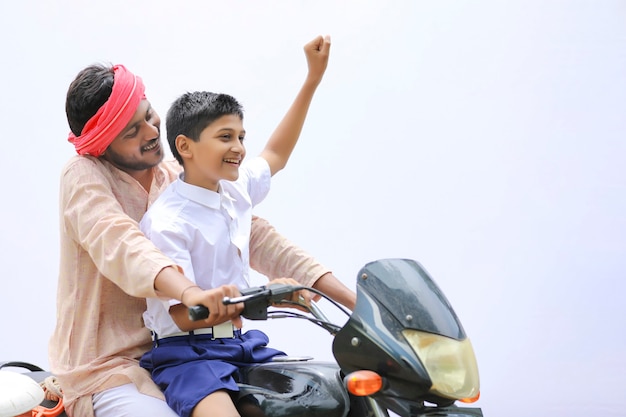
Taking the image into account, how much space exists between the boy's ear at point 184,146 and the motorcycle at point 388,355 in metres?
0.49

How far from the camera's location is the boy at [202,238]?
205cm

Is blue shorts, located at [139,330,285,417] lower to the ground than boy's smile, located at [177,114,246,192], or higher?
lower

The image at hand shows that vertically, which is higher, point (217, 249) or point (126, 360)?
point (217, 249)

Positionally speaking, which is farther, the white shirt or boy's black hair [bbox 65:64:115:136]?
boy's black hair [bbox 65:64:115:136]

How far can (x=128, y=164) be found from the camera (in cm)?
238

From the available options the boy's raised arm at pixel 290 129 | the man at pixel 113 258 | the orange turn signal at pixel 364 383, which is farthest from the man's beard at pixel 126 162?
the orange turn signal at pixel 364 383

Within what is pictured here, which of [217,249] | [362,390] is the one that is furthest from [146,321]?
[362,390]

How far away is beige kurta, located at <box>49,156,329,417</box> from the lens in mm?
2082

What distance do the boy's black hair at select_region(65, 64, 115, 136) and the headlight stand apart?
102 centimetres

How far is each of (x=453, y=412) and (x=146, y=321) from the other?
0.79 meters

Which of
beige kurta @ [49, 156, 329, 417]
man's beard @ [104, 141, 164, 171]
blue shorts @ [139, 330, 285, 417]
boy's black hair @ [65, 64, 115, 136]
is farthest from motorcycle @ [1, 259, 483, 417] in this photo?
boy's black hair @ [65, 64, 115, 136]

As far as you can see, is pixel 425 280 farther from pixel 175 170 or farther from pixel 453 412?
pixel 175 170

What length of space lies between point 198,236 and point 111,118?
375 millimetres

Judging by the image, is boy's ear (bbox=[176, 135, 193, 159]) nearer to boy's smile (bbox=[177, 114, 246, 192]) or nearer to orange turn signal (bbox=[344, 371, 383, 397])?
boy's smile (bbox=[177, 114, 246, 192])
